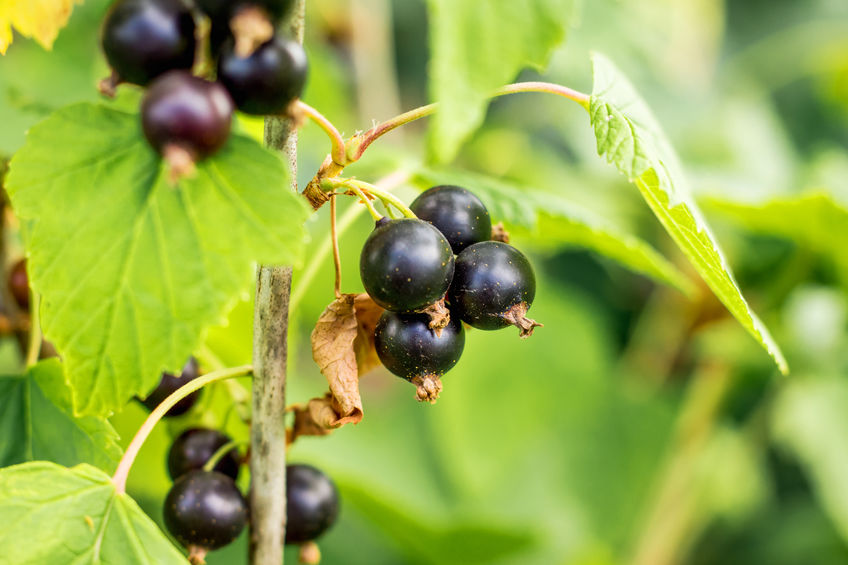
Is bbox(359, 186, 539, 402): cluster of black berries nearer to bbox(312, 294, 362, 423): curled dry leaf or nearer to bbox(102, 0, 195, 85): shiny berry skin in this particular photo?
bbox(312, 294, 362, 423): curled dry leaf

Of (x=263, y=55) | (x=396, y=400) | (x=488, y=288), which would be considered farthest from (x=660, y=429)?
(x=263, y=55)

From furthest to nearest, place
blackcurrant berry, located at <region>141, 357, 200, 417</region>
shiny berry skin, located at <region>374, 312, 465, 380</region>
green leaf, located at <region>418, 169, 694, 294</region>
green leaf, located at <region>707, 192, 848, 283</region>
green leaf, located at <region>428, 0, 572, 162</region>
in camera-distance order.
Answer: green leaf, located at <region>707, 192, 848, 283</region>, green leaf, located at <region>418, 169, 694, 294</region>, blackcurrant berry, located at <region>141, 357, 200, 417</region>, shiny berry skin, located at <region>374, 312, 465, 380</region>, green leaf, located at <region>428, 0, 572, 162</region>

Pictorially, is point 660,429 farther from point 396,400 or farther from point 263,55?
point 263,55

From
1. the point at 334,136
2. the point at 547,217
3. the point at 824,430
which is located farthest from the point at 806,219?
the point at 334,136

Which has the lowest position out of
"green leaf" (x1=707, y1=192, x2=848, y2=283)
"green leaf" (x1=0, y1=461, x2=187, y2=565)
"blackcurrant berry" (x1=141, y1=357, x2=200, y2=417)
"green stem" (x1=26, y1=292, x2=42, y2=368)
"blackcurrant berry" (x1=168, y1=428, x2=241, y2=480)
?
"green leaf" (x1=0, y1=461, x2=187, y2=565)

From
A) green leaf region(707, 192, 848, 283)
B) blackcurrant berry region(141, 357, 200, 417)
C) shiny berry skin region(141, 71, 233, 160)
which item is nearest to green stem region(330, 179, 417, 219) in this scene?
shiny berry skin region(141, 71, 233, 160)

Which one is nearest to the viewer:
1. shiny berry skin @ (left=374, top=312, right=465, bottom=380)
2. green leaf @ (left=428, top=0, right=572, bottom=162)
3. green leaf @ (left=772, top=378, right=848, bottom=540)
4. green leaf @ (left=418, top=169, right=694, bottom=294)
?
green leaf @ (left=428, top=0, right=572, bottom=162)
